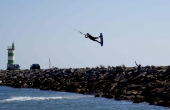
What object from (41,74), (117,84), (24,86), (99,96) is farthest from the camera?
(41,74)

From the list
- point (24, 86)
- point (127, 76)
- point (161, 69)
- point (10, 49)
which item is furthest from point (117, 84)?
point (10, 49)

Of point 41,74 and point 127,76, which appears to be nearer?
point 127,76

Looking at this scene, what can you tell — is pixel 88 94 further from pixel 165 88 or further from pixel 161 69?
pixel 165 88

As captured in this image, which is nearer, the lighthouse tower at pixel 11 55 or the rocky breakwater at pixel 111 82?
the rocky breakwater at pixel 111 82

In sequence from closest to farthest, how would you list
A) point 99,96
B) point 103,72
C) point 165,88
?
point 165,88 → point 99,96 → point 103,72

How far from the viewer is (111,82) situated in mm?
34094

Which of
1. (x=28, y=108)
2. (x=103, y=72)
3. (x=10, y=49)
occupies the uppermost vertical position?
(x=10, y=49)

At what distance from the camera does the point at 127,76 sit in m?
34.3

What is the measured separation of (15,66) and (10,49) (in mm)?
5389

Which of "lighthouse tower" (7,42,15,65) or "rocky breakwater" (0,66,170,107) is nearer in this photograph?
"rocky breakwater" (0,66,170,107)

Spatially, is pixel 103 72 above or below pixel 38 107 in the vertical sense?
above

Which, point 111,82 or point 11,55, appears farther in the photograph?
point 11,55

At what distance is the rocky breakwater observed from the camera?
1005 inches

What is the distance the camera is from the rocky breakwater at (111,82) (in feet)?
83.8
